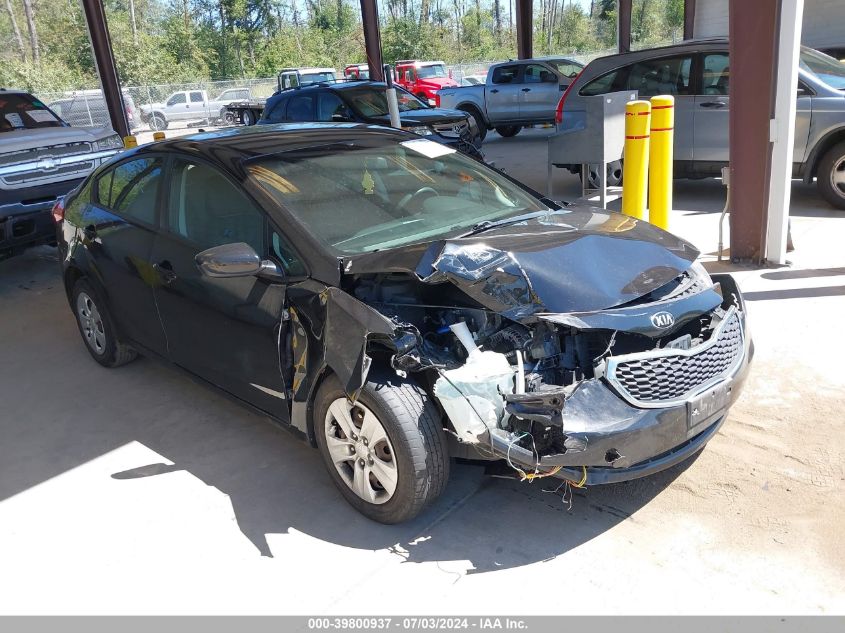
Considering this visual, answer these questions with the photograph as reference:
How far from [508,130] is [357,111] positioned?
758cm

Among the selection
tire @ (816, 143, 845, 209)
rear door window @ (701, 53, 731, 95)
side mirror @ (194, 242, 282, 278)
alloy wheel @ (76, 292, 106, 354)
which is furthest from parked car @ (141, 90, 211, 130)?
side mirror @ (194, 242, 282, 278)

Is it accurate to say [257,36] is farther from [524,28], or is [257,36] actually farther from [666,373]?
[666,373]

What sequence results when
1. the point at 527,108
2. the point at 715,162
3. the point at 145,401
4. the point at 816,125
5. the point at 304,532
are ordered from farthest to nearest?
1. the point at 527,108
2. the point at 715,162
3. the point at 816,125
4. the point at 145,401
5. the point at 304,532

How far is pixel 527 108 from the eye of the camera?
56.7ft

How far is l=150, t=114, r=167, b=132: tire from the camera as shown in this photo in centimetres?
3069

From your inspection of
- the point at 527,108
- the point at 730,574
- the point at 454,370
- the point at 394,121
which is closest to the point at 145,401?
the point at 454,370

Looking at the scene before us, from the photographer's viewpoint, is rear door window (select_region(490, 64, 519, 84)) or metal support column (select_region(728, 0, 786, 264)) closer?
metal support column (select_region(728, 0, 786, 264))

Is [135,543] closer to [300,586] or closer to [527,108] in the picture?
[300,586]

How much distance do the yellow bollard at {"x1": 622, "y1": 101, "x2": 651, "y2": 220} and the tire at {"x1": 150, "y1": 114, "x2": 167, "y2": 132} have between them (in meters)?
28.2

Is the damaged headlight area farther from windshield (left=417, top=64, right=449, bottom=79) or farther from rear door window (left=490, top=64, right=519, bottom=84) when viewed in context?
windshield (left=417, top=64, right=449, bottom=79)

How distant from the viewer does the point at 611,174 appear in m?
9.61

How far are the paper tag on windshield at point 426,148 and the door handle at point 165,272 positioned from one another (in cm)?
156

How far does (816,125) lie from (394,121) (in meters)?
4.43

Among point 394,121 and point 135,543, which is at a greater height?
point 394,121
